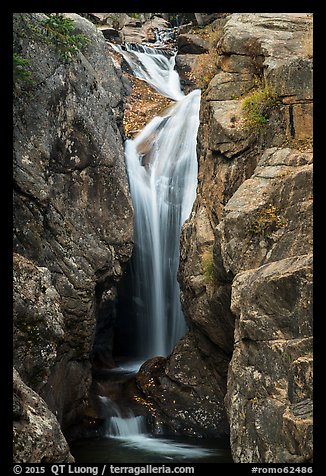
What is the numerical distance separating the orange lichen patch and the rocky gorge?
4.95 m

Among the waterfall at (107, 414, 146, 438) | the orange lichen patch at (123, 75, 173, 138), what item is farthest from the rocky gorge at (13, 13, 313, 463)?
the orange lichen patch at (123, 75, 173, 138)

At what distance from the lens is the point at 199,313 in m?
12.5

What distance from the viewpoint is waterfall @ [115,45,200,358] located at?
16344 millimetres

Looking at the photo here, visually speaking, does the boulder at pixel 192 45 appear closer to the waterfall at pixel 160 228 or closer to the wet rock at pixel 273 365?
the waterfall at pixel 160 228

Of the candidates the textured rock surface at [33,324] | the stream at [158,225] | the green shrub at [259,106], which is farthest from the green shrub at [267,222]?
the stream at [158,225]

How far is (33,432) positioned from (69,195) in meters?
6.59

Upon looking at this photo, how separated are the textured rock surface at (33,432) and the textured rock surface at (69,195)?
285 cm

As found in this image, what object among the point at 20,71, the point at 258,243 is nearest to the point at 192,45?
the point at 20,71

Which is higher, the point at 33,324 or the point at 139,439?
the point at 33,324

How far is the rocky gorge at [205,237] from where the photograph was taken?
8.27 metres

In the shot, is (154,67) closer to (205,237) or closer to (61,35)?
(61,35)

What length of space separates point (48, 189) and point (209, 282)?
3.90 meters

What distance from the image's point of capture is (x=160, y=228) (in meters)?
16.4
